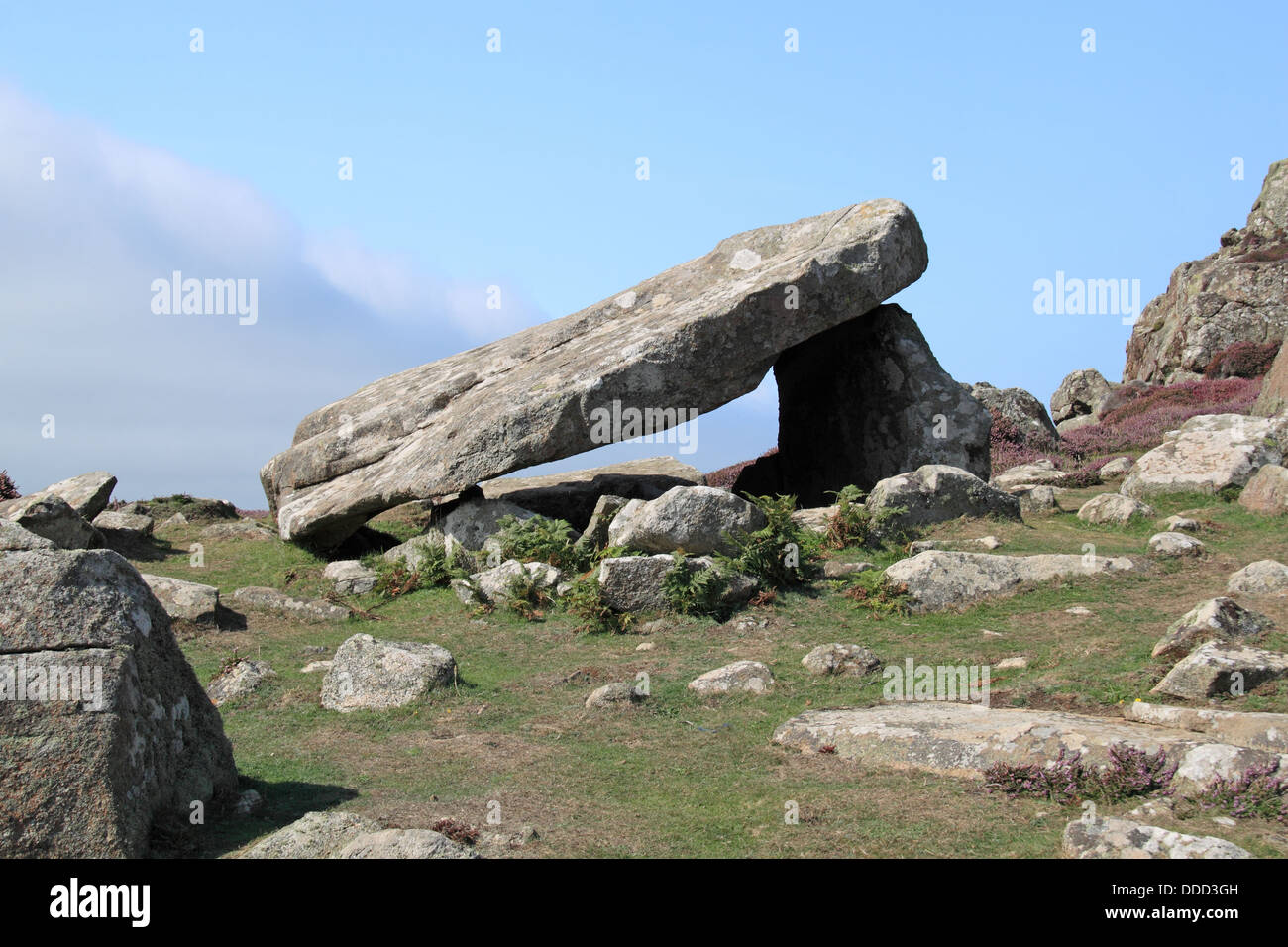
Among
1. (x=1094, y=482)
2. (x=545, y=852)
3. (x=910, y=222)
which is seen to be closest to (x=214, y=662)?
(x=545, y=852)

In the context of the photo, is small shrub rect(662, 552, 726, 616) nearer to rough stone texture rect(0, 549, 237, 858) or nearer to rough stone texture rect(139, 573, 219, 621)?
rough stone texture rect(139, 573, 219, 621)

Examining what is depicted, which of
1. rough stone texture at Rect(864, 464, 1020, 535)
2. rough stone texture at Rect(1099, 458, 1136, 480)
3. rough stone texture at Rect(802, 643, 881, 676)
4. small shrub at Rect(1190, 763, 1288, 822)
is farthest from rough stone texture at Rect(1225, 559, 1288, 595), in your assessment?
rough stone texture at Rect(1099, 458, 1136, 480)

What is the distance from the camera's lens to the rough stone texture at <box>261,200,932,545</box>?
18859 mm

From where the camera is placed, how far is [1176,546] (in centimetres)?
1633

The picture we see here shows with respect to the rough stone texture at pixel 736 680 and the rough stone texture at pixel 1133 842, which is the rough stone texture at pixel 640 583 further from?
the rough stone texture at pixel 1133 842

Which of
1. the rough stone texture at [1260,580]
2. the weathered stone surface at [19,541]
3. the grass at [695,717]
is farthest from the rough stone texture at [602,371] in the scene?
the weathered stone surface at [19,541]

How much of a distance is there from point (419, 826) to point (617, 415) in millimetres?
11613

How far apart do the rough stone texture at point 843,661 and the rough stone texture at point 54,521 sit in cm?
1334

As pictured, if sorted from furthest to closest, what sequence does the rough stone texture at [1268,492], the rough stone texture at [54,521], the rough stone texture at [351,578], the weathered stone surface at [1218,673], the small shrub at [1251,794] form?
the rough stone texture at [351,578] → the rough stone texture at [54,521] → the rough stone texture at [1268,492] → the weathered stone surface at [1218,673] → the small shrub at [1251,794]

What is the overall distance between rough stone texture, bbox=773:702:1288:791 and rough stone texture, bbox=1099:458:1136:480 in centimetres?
1697

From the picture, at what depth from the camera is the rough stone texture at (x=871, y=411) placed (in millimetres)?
21562

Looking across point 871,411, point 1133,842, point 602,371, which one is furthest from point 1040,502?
point 1133,842

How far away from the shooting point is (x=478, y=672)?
13.7 m
